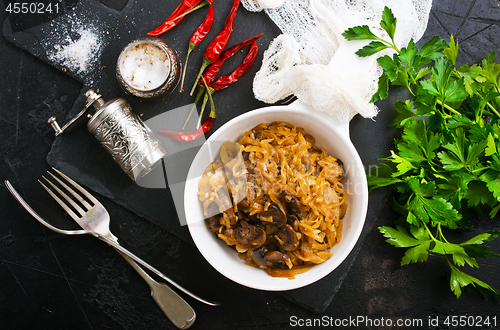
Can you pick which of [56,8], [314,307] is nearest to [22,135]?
[56,8]

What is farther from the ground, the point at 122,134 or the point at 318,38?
the point at 122,134

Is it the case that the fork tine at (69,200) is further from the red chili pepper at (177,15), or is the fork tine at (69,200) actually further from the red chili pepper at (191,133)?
the red chili pepper at (177,15)

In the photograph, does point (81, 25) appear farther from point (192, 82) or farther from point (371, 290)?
point (371, 290)

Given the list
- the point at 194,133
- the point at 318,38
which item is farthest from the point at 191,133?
the point at 318,38

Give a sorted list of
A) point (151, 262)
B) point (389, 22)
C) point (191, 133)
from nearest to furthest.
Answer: point (389, 22), point (191, 133), point (151, 262)

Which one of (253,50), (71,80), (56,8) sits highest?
(56,8)

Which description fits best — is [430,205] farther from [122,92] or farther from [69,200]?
[69,200]
